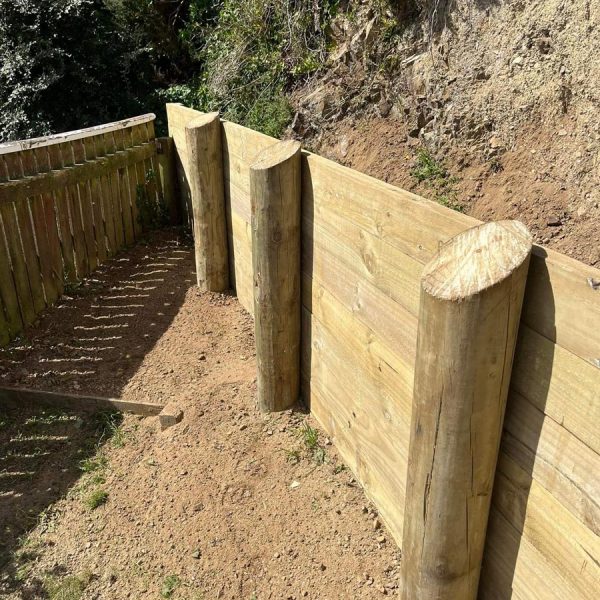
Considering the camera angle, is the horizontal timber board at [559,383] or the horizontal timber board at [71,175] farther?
the horizontal timber board at [71,175]

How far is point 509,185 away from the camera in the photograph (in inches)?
161

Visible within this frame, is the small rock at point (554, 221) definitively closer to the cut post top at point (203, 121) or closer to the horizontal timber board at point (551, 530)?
the horizontal timber board at point (551, 530)

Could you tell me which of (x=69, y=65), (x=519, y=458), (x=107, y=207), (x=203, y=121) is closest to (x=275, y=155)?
(x=203, y=121)

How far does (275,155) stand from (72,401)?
2.18 metres

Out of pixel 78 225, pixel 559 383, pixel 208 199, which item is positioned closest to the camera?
pixel 559 383

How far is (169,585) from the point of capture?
278 centimetres

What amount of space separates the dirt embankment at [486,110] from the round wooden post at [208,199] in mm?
1190

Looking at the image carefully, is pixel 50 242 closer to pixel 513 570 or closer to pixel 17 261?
pixel 17 261

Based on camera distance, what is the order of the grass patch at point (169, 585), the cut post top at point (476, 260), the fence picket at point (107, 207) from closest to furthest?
the cut post top at point (476, 260) < the grass patch at point (169, 585) < the fence picket at point (107, 207)

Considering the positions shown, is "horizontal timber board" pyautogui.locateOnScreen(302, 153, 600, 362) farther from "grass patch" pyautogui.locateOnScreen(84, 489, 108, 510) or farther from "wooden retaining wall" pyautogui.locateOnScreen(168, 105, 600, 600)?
"grass patch" pyautogui.locateOnScreen(84, 489, 108, 510)

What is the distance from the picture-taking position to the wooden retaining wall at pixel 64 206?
4.78m

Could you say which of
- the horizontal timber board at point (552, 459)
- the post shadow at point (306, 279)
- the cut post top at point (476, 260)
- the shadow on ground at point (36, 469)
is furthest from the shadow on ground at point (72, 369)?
the cut post top at point (476, 260)

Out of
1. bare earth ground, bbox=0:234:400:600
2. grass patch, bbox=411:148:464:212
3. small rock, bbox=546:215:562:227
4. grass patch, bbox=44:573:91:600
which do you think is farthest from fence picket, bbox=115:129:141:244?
small rock, bbox=546:215:562:227

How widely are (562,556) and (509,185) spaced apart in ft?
9.36
